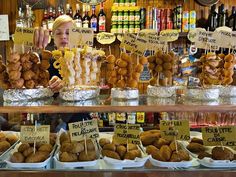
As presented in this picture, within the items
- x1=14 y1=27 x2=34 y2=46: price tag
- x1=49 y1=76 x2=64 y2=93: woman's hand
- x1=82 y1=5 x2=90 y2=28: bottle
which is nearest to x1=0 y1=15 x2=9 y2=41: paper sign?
x1=14 y1=27 x2=34 y2=46: price tag

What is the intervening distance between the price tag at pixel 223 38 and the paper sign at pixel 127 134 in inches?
20.2

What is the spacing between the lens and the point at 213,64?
5.01 feet

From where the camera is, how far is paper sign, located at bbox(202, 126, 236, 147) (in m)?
1.53

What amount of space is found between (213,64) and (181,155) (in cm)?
41

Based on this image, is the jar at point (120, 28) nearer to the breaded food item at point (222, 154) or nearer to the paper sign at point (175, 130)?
the paper sign at point (175, 130)

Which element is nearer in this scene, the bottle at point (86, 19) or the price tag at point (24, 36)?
the price tag at point (24, 36)

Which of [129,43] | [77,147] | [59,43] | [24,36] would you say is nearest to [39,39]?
[24,36]

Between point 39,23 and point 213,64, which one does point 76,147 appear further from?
point 39,23

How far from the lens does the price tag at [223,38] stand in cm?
152

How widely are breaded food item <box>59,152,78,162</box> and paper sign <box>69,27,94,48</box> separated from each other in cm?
46

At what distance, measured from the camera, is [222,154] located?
4.78 feet

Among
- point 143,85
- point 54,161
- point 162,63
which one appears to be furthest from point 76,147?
point 143,85

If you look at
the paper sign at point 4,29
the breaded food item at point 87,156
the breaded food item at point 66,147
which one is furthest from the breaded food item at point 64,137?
the paper sign at point 4,29

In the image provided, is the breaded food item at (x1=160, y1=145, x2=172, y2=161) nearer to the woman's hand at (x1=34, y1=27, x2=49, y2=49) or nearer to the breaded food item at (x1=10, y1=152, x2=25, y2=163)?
the breaded food item at (x1=10, y1=152, x2=25, y2=163)
